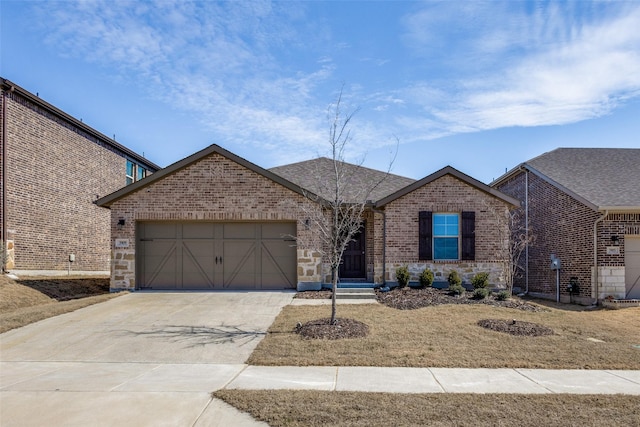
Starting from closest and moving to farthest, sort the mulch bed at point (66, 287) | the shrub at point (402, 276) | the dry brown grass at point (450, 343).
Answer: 1. the dry brown grass at point (450, 343)
2. the mulch bed at point (66, 287)
3. the shrub at point (402, 276)

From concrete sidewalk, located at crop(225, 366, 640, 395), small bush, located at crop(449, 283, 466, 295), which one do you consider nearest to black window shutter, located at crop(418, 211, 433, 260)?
small bush, located at crop(449, 283, 466, 295)

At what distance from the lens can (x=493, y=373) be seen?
6516 mm

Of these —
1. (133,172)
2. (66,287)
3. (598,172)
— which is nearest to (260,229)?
(66,287)

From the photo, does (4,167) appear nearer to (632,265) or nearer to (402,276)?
(402,276)

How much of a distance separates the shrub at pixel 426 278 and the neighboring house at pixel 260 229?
0.45 m

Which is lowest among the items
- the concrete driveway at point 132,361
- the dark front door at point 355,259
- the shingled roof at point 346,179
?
the concrete driveway at point 132,361

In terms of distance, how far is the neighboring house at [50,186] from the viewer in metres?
14.9

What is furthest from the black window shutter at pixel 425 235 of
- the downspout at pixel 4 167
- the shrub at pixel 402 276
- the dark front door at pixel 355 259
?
the downspout at pixel 4 167

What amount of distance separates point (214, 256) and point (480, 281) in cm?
846

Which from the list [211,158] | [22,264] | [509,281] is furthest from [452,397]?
[22,264]

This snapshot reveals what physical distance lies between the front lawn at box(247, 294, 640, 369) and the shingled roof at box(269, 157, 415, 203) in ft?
18.4

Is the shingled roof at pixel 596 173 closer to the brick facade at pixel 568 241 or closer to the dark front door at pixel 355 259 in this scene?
the brick facade at pixel 568 241

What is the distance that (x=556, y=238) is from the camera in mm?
16188

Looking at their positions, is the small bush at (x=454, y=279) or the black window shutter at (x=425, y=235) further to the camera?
the black window shutter at (x=425, y=235)
